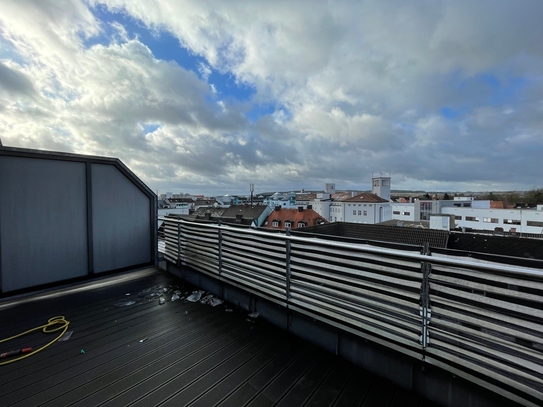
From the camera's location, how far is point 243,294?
2.60 meters

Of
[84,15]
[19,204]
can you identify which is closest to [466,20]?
[84,15]

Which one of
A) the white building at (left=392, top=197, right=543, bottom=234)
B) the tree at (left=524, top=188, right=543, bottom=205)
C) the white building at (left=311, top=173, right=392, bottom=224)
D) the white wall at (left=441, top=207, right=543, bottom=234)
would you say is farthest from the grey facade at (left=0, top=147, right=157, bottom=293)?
the tree at (left=524, top=188, right=543, bottom=205)

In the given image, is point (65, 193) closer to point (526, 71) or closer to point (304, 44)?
point (304, 44)

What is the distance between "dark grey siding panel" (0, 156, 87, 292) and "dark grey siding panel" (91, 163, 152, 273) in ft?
0.54

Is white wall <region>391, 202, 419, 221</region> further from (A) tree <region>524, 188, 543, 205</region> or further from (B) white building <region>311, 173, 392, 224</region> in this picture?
(A) tree <region>524, 188, 543, 205</region>

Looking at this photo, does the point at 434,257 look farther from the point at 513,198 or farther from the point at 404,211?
the point at 513,198

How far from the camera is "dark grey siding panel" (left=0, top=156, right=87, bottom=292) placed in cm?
263

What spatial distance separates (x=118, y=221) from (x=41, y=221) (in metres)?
0.87

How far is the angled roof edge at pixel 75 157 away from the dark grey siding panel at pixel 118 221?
2.7 inches

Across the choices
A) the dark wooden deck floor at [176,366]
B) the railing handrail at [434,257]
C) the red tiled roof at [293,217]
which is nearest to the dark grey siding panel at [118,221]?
the dark wooden deck floor at [176,366]

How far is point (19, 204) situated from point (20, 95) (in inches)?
210

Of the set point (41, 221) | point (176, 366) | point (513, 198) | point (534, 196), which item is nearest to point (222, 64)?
point (41, 221)

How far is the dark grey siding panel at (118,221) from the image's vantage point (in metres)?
3.30

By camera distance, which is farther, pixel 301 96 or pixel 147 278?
pixel 301 96
